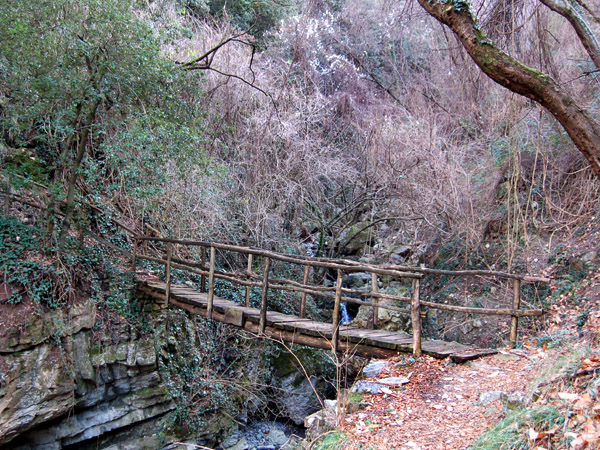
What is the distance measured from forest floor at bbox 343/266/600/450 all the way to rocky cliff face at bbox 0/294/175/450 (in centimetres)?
506

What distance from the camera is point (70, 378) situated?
7.02 m

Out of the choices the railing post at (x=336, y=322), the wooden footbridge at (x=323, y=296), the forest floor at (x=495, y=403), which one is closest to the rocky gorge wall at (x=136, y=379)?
the wooden footbridge at (x=323, y=296)

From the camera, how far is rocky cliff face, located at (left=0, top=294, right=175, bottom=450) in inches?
258

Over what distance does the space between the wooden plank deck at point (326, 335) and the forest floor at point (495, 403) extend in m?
0.15

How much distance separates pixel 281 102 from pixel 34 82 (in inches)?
232

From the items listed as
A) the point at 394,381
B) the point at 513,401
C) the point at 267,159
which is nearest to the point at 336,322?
the point at 394,381

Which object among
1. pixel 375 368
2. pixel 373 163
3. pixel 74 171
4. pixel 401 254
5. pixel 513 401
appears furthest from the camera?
pixel 401 254

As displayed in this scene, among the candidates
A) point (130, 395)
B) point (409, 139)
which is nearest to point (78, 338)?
point (130, 395)

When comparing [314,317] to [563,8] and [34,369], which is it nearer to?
[34,369]

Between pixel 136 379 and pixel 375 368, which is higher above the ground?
pixel 375 368

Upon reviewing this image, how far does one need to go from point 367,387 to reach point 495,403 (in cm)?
126

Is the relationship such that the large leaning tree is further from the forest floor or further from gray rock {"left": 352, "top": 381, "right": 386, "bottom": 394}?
gray rock {"left": 352, "top": 381, "right": 386, "bottom": 394}

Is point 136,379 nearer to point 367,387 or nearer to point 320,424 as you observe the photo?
point 320,424

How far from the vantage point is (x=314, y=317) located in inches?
408
